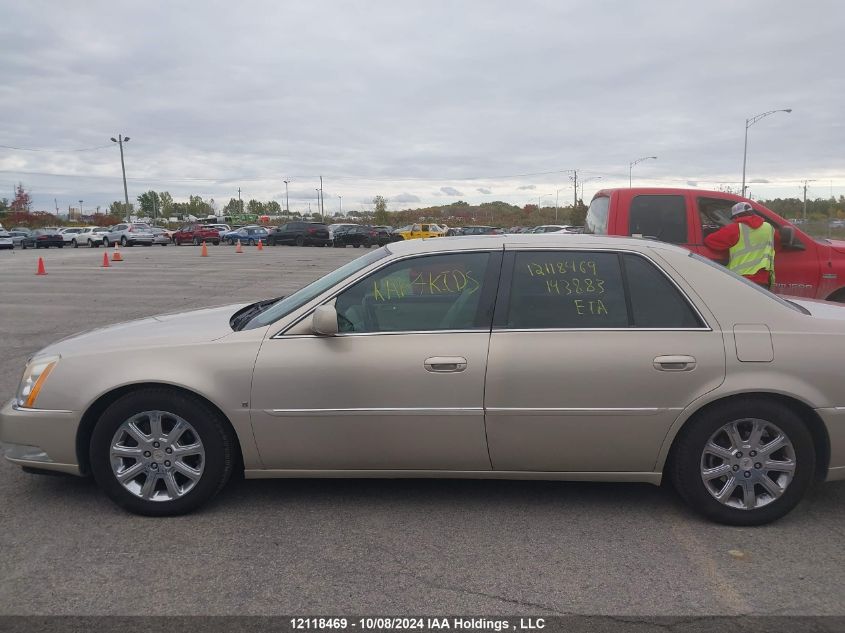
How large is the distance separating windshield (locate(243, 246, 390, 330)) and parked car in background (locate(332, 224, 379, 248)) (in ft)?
136

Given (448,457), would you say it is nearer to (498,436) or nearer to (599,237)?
(498,436)

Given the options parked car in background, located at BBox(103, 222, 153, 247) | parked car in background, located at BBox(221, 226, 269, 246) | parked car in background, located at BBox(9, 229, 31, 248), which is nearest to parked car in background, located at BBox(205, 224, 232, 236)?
parked car in background, located at BBox(221, 226, 269, 246)

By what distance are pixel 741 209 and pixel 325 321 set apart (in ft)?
17.6

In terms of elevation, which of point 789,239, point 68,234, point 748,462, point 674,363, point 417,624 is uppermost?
point 68,234

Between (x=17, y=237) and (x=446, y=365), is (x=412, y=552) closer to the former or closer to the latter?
(x=446, y=365)

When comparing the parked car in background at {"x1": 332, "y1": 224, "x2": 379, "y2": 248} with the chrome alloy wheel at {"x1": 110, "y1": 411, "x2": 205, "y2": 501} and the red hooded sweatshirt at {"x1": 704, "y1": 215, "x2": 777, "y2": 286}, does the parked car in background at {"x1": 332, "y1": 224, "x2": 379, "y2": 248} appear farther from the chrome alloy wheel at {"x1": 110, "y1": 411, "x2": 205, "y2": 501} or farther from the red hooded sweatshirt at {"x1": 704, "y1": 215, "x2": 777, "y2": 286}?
the chrome alloy wheel at {"x1": 110, "y1": 411, "x2": 205, "y2": 501}

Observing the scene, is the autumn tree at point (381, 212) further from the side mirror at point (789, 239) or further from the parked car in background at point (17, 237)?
the side mirror at point (789, 239)

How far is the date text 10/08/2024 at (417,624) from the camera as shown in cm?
280

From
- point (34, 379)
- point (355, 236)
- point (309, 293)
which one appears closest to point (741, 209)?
point (309, 293)

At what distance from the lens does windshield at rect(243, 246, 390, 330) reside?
4.01 meters

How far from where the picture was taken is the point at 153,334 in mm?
4047

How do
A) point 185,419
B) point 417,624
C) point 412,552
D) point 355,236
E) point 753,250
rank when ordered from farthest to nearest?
point 355,236
point 753,250
point 185,419
point 412,552
point 417,624

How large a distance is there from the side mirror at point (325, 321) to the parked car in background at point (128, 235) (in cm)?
4749

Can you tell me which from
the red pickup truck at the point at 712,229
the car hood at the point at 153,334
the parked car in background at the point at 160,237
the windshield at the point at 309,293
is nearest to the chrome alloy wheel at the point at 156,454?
the car hood at the point at 153,334
